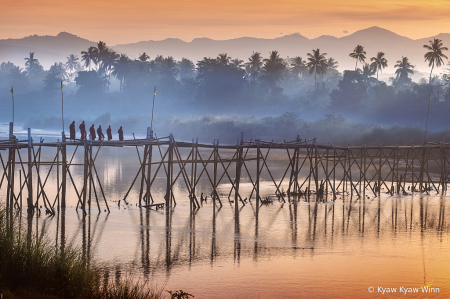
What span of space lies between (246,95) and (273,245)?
91437 mm

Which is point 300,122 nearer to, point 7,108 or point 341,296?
point 341,296

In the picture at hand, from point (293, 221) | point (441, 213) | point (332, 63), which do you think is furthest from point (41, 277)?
point (332, 63)

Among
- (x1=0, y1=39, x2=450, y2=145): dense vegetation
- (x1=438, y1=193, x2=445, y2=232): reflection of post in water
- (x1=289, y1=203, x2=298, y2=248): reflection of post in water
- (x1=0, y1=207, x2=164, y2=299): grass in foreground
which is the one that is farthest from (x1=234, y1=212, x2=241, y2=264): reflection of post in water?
(x1=0, y1=39, x2=450, y2=145): dense vegetation

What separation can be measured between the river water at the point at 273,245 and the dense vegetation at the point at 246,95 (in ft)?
180

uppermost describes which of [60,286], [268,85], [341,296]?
[268,85]

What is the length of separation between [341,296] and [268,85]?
9909cm

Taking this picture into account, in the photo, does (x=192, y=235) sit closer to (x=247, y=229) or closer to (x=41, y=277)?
(x=247, y=229)

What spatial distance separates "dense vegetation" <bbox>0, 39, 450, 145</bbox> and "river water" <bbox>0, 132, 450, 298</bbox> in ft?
180

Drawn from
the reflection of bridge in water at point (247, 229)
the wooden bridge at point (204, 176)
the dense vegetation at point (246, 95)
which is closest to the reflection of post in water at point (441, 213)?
the reflection of bridge in water at point (247, 229)

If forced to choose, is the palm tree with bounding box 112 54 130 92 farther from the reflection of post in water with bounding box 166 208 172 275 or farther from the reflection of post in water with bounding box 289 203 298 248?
the reflection of post in water with bounding box 166 208 172 275

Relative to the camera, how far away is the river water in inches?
785

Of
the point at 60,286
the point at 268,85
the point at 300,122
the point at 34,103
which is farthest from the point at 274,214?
the point at 34,103

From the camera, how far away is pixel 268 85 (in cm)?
11606

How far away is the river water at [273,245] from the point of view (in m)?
19.9
